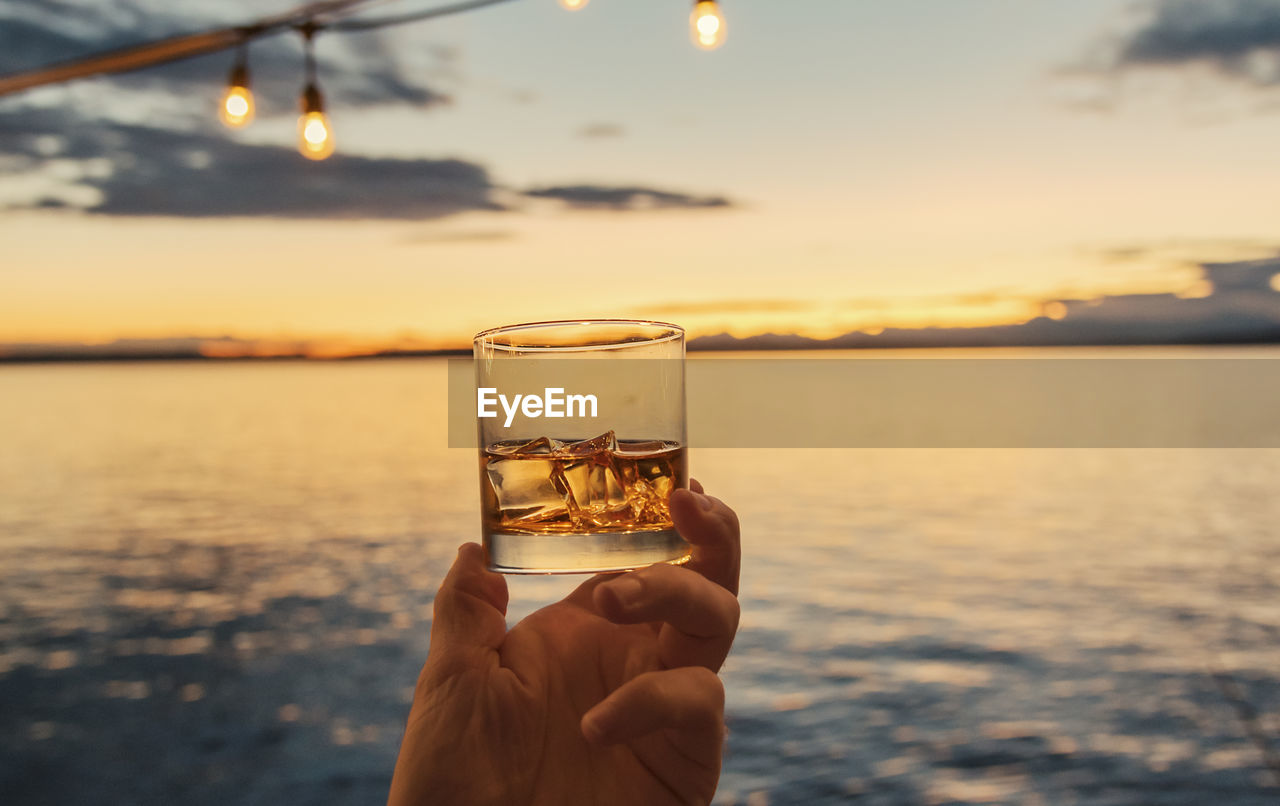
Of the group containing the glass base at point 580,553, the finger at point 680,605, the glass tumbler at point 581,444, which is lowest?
the finger at point 680,605

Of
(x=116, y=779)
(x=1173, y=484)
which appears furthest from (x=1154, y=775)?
(x=1173, y=484)

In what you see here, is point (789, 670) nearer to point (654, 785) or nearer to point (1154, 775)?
point (1154, 775)

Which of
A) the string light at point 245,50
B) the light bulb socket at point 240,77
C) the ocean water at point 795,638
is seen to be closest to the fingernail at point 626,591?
the string light at point 245,50

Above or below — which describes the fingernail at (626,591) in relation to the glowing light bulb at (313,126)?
below

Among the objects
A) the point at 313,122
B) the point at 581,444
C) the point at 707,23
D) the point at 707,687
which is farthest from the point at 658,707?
the point at 313,122

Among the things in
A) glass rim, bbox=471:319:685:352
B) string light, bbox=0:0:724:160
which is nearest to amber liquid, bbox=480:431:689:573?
glass rim, bbox=471:319:685:352
